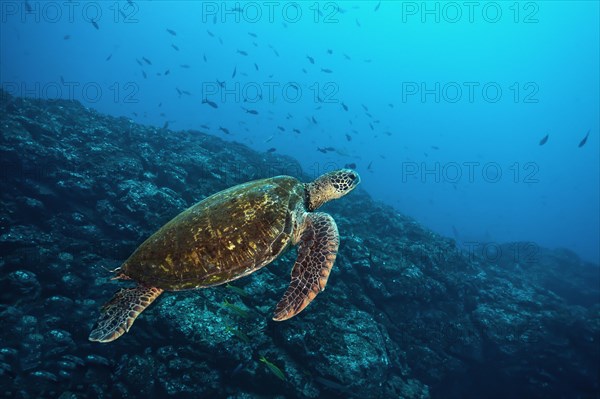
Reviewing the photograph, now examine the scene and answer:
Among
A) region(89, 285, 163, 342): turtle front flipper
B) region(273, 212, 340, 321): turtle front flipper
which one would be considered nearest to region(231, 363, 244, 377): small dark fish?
region(89, 285, 163, 342): turtle front flipper

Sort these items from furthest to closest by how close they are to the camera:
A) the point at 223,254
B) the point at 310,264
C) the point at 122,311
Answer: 1. the point at 310,264
2. the point at 122,311
3. the point at 223,254

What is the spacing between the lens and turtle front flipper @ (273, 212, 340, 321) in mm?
3836

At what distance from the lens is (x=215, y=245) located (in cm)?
409

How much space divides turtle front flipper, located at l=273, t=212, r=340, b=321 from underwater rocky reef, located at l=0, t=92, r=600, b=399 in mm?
2239

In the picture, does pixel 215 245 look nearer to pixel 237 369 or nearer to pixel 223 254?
pixel 223 254

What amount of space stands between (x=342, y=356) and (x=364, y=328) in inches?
44.7

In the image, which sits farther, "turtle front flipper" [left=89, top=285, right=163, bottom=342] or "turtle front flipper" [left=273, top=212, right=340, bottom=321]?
"turtle front flipper" [left=89, top=285, right=163, bottom=342]

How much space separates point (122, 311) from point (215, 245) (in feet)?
5.88

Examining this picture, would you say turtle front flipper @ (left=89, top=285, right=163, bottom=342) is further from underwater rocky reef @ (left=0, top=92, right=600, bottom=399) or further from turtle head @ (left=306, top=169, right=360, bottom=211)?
turtle head @ (left=306, top=169, right=360, bottom=211)

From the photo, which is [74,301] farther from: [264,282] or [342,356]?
[342,356]

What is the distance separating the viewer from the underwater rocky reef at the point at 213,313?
5754 mm

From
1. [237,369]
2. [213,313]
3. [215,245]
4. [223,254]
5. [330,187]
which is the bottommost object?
[237,369]

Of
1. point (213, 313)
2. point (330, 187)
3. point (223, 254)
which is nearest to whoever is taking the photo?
point (223, 254)

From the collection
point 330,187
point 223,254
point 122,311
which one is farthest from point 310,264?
point 122,311
